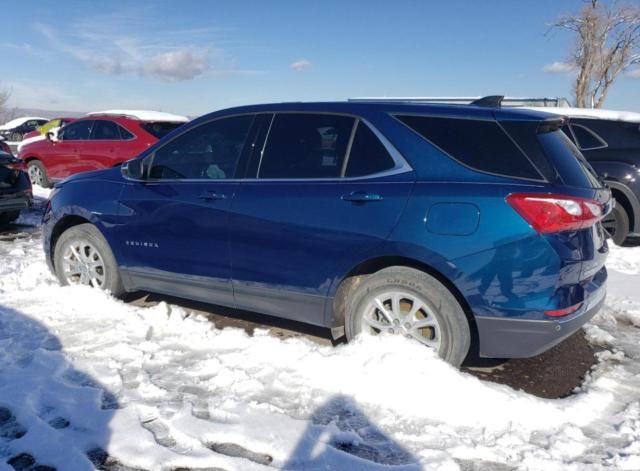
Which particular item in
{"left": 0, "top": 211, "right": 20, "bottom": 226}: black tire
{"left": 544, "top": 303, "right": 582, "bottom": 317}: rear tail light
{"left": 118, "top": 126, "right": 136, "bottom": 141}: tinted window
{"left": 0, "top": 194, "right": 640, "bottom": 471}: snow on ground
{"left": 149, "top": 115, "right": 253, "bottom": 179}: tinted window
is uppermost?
{"left": 118, "top": 126, "right": 136, "bottom": 141}: tinted window

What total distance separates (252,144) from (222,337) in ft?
4.80

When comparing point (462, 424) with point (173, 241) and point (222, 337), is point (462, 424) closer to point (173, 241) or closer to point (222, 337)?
point (222, 337)

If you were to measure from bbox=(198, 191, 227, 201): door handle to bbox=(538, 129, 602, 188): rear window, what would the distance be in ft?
7.15

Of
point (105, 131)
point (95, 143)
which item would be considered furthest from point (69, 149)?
point (105, 131)

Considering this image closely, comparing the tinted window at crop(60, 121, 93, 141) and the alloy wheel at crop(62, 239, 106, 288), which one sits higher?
the tinted window at crop(60, 121, 93, 141)

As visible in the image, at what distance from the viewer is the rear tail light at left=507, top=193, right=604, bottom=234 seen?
297 cm

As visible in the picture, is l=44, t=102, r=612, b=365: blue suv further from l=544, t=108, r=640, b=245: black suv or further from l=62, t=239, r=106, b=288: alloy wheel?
l=544, t=108, r=640, b=245: black suv

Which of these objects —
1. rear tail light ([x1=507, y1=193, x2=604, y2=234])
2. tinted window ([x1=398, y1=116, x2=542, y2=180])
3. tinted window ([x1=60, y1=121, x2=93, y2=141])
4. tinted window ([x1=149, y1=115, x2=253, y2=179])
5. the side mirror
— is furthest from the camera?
tinted window ([x1=60, y1=121, x2=93, y2=141])

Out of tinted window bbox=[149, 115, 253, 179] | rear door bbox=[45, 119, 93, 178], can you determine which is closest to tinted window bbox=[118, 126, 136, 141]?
rear door bbox=[45, 119, 93, 178]

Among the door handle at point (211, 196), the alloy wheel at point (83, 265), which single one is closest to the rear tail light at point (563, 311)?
the door handle at point (211, 196)

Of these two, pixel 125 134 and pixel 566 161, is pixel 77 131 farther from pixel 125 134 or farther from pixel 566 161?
pixel 566 161

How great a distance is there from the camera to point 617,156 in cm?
743

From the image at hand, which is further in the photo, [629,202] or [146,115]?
[146,115]

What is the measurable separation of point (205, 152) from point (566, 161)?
261cm
